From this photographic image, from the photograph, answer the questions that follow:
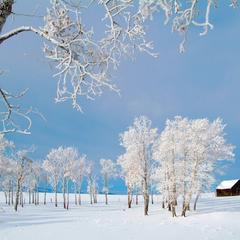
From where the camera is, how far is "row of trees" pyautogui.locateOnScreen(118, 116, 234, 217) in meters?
46.0

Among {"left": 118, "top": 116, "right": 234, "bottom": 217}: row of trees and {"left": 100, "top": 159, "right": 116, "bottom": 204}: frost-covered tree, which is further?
{"left": 100, "top": 159, "right": 116, "bottom": 204}: frost-covered tree

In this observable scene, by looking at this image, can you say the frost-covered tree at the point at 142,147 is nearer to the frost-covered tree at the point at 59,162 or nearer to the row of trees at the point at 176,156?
the row of trees at the point at 176,156

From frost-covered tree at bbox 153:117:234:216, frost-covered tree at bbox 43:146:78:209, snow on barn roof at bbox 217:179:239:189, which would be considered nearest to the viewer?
frost-covered tree at bbox 153:117:234:216

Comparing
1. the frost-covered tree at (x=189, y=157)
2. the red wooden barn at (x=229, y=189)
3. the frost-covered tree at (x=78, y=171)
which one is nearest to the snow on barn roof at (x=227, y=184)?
the red wooden barn at (x=229, y=189)

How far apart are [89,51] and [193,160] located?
137 ft

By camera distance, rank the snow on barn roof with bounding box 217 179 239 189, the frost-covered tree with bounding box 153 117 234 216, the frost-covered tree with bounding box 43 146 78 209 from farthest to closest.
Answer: the snow on barn roof with bounding box 217 179 239 189 < the frost-covered tree with bounding box 43 146 78 209 < the frost-covered tree with bounding box 153 117 234 216

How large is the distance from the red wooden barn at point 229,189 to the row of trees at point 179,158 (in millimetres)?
52567

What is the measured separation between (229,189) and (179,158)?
56761 mm

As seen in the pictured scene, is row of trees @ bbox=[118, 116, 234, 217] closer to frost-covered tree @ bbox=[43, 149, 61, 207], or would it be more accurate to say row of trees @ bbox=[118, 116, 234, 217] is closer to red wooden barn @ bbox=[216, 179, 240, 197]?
frost-covered tree @ bbox=[43, 149, 61, 207]

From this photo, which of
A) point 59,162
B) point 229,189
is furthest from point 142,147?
point 229,189

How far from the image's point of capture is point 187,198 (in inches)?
1751

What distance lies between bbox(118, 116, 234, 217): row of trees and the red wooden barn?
5257cm

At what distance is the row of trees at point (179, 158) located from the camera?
151ft

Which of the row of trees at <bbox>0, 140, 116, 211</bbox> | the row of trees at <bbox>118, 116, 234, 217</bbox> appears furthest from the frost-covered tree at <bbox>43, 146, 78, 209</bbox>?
the row of trees at <bbox>118, 116, 234, 217</bbox>
